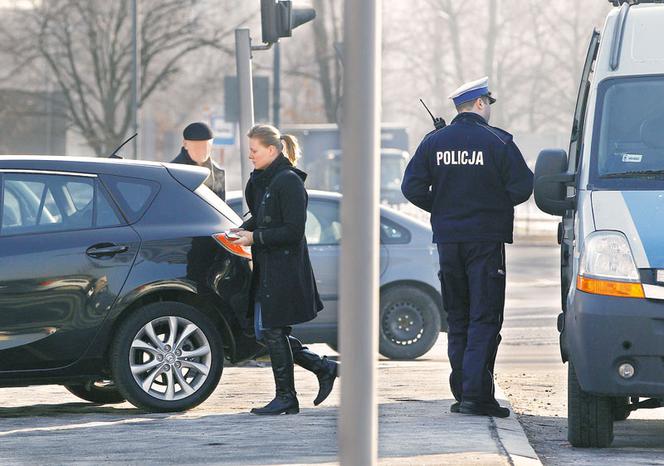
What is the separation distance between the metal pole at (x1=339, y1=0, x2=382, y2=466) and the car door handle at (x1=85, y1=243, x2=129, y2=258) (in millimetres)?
4370

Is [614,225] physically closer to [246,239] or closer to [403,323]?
[246,239]

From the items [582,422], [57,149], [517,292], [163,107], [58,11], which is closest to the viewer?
[582,422]

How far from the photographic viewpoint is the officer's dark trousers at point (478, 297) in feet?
26.9

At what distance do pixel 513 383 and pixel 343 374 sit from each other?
7.04 m

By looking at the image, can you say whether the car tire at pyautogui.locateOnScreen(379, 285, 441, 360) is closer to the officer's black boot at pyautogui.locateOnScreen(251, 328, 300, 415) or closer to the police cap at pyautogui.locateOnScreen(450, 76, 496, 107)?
the officer's black boot at pyautogui.locateOnScreen(251, 328, 300, 415)

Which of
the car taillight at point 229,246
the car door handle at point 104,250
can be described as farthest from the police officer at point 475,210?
the car door handle at point 104,250

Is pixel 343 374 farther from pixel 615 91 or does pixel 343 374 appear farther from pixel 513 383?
pixel 513 383

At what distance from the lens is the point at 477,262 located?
8.20 meters

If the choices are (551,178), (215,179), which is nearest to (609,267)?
(551,178)

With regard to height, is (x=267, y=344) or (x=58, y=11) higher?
(x=58, y=11)

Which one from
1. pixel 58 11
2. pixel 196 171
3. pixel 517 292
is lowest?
pixel 517 292

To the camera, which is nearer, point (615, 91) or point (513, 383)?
point (615, 91)

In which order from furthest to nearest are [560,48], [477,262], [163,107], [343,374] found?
[163,107], [560,48], [477,262], [343,374]

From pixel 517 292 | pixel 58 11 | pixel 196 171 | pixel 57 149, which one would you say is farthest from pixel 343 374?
pixel 57 149
